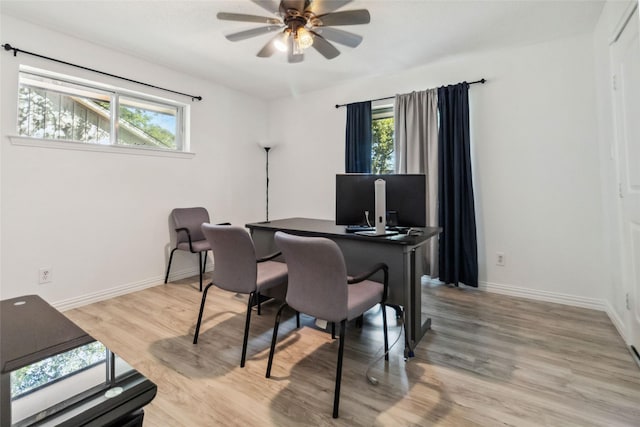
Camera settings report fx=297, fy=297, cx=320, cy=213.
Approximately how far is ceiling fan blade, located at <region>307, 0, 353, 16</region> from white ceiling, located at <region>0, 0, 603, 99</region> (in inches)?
14.9

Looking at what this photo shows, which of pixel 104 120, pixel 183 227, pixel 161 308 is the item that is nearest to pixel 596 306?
pixel 161 308

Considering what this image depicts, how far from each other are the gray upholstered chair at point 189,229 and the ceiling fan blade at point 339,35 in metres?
2.37

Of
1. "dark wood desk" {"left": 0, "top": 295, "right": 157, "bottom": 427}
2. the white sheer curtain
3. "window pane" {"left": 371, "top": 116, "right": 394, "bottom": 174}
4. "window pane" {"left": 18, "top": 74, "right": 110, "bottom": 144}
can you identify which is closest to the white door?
the white sheer curtain

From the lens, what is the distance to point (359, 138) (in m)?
3.89

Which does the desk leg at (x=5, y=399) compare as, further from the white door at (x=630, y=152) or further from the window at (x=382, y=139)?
the window at (x=382, y=139)

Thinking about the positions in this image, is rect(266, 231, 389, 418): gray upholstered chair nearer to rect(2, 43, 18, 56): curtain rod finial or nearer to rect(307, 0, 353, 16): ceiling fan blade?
rect(307, 0, 353, 16): ceiling fan blade

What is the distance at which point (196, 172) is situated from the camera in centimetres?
385

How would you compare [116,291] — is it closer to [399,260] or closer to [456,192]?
[399,260]

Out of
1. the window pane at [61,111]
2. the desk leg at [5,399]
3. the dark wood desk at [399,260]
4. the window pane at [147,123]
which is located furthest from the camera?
the window pane at [147,123]

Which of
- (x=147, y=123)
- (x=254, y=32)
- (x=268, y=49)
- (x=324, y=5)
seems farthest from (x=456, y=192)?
(x=147, y=123)

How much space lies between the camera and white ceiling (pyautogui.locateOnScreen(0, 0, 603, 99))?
7.62 feet

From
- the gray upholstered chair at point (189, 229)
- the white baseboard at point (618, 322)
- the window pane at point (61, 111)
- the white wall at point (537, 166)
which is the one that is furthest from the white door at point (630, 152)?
the window pane at point (61, 111)

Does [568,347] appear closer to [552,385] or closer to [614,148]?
[552,385]

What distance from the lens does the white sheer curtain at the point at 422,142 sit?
11.0 feet
